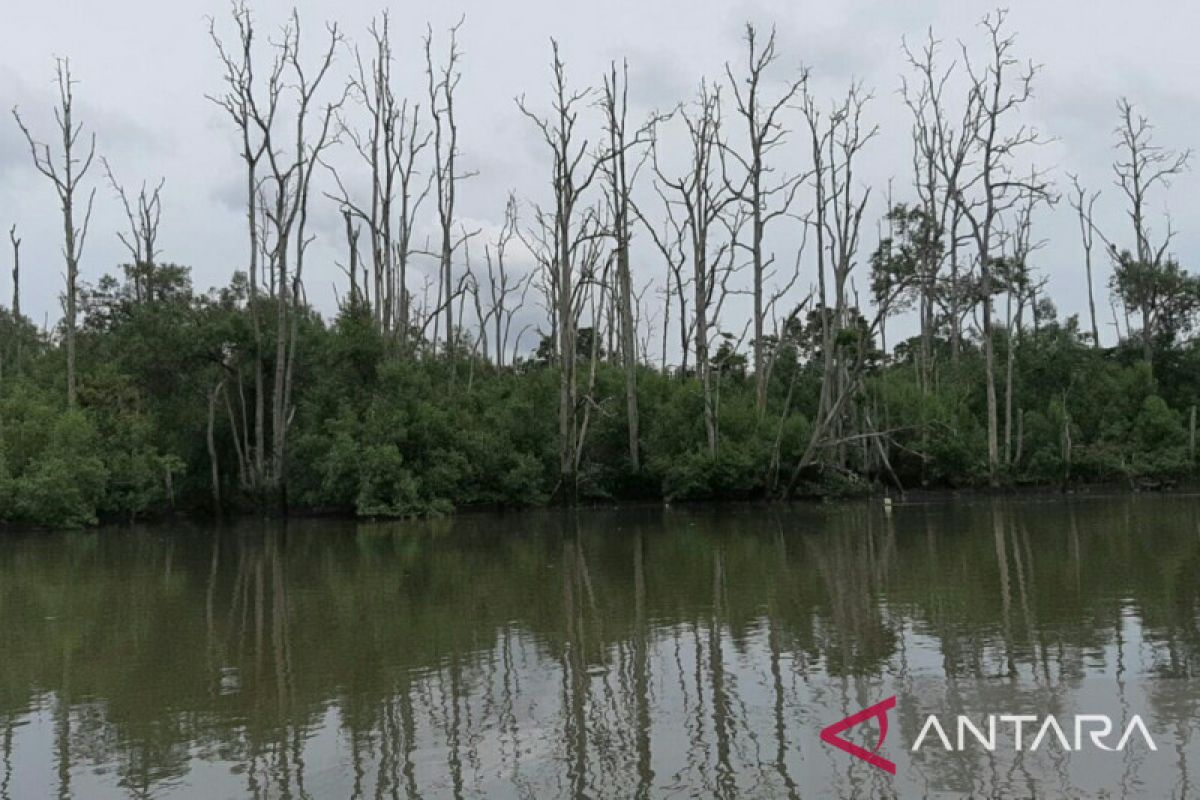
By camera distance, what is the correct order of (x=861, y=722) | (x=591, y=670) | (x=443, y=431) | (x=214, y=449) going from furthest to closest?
(x=214, y=449)
(x=443, y=431)
(x=591, y=670)
(x=861, y=722)

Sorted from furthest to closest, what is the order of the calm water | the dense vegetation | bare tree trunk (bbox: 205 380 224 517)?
bare tree trunk (bbox: 205 380 224 517) → the dense vegetation → the calm water

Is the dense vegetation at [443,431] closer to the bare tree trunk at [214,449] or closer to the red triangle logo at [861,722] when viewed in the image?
the bare tree trunk at [214,449]

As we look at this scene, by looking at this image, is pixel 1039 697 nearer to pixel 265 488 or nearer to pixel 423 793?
pixel 423 793

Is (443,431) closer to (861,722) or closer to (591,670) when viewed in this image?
(591,670)

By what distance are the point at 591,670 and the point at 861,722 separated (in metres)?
2.43

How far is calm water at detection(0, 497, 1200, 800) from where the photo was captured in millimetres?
5816

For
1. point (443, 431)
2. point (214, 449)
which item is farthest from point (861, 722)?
point (214, 449)

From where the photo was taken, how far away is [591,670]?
27.6 ft

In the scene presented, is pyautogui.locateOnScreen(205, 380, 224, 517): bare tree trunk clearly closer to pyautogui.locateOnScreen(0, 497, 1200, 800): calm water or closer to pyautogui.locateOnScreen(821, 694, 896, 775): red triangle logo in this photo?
pyautogui.locateOnScreen(0, 497, 1200, 800): calm water

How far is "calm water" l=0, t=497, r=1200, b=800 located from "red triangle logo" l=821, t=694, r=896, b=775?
0.07 m

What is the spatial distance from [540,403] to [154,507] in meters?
10.6

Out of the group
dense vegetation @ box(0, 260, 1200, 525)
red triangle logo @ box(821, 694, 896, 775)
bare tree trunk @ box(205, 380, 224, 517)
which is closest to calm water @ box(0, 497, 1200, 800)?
red triangle logo @ box(821, 694, 896, 775)

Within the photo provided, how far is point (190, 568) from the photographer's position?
17047mm

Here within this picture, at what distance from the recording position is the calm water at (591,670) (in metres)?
5.82
